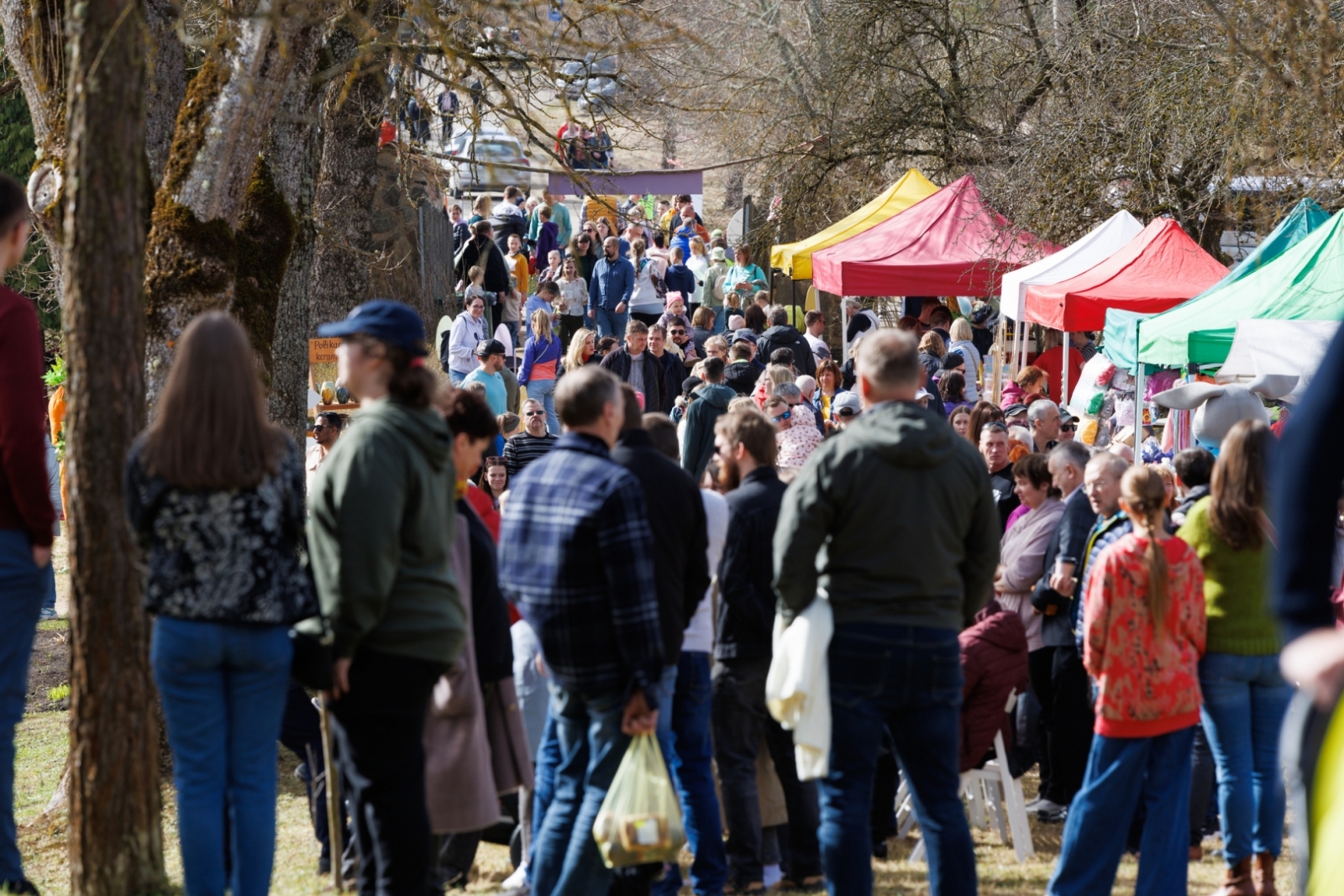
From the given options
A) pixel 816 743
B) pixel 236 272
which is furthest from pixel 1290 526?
pixel 236 272

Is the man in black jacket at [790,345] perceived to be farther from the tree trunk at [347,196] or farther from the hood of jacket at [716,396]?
the hood of jacket at [716,396]

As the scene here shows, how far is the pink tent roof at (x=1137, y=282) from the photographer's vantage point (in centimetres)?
1284

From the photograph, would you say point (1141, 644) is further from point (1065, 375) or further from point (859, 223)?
point (859, 223)

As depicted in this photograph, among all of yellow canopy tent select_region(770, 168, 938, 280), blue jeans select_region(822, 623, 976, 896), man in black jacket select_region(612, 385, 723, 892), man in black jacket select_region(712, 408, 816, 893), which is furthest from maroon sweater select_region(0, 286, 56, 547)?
yellow canopy tent select_region(770, 168, 938, 280)

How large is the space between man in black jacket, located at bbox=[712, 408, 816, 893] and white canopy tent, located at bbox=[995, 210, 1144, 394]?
928 centimetres

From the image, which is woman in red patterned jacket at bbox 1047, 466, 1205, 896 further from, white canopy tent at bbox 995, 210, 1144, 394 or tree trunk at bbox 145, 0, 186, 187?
white canopy tent at bbox 995, 210, 1144, 394

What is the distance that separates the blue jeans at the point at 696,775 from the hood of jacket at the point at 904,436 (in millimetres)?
1298

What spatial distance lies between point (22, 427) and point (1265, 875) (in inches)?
177

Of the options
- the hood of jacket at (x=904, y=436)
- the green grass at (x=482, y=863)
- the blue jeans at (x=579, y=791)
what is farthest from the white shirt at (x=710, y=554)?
the green grass at (x=482, y=863)

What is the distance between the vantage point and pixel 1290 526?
1869 millimetres

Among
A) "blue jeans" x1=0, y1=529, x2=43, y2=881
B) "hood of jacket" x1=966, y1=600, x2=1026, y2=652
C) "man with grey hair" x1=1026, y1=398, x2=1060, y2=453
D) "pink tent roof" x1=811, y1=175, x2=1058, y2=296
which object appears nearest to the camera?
"blue jeans" x1=0, y1=529, x2=43, y2=881

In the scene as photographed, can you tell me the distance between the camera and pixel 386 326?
3.95m

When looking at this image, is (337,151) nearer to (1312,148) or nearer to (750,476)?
(1312,148)

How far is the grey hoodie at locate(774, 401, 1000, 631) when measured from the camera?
13.9ft
